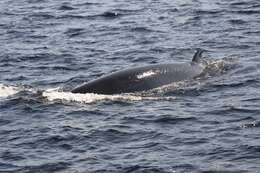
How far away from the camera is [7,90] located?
23.5 meters

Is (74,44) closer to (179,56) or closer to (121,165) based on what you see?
(179,56)

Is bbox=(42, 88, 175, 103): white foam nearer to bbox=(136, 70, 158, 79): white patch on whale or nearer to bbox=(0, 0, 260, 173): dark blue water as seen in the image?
bbox=(0, 0, 260, 173): dark blue water

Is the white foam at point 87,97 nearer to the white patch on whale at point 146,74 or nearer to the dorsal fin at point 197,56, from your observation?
the white patch on whale at point 146,74

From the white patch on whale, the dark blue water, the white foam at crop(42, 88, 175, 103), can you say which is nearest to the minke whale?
the white patch on whale

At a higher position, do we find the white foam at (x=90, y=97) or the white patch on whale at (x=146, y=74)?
the white patch on whale at (x=146, y=74)

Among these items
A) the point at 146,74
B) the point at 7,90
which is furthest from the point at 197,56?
the point at 7,90

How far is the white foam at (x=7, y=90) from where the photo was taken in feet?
75.3

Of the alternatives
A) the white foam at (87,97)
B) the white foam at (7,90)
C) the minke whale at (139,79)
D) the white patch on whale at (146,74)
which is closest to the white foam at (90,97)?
the white foam at (87,97)

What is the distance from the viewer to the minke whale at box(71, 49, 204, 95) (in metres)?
22.0

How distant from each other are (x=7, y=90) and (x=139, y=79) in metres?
4.52

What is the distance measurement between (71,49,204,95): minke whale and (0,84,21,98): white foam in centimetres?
227

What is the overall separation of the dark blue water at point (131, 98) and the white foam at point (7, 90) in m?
0.03

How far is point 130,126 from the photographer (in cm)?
1897

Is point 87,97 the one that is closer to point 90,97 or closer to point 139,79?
point 90,97
